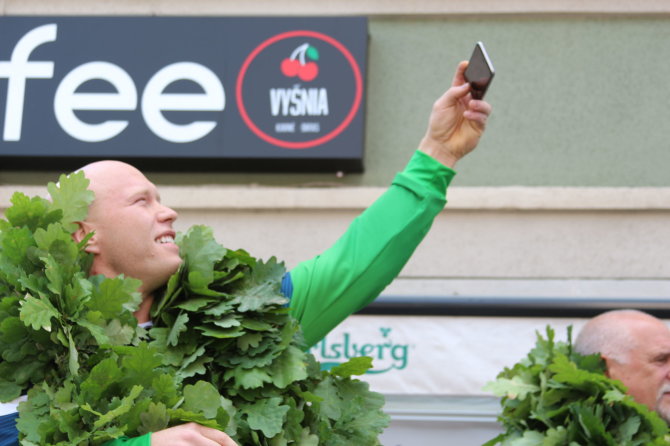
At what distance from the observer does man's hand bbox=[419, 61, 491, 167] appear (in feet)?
10.2

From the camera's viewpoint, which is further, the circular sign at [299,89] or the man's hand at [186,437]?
the circular sign at [299,89]

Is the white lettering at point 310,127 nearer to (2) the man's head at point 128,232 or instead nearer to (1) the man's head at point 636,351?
(1) the man's head at point 636,351

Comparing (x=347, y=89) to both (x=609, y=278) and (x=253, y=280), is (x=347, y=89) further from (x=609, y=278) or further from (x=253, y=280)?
(x=253, y=280)

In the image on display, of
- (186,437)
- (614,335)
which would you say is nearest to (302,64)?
(614,335)

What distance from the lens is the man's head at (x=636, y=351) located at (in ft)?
14.6

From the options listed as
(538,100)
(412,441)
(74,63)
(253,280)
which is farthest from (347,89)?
(253,280)

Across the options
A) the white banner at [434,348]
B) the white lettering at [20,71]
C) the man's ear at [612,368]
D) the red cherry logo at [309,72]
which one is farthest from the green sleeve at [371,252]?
the white lettering at [20,71]

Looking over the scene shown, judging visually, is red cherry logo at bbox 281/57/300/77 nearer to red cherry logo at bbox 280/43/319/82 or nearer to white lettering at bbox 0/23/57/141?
red cherry logo at bbox 280/43/319/82

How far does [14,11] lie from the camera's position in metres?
6.96

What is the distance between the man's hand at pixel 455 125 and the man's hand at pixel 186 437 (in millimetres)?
1103

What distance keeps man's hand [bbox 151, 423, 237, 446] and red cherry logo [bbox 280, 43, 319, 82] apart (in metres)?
4.34

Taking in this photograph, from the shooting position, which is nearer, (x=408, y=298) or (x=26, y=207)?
(x=26, y=207)

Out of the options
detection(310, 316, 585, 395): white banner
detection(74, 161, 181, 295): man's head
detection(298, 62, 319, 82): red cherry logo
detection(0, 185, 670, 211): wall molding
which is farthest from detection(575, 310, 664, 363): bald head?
detection(298, 62, 319, 82): red cherry logo

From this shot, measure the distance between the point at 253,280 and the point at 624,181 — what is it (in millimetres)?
4065
